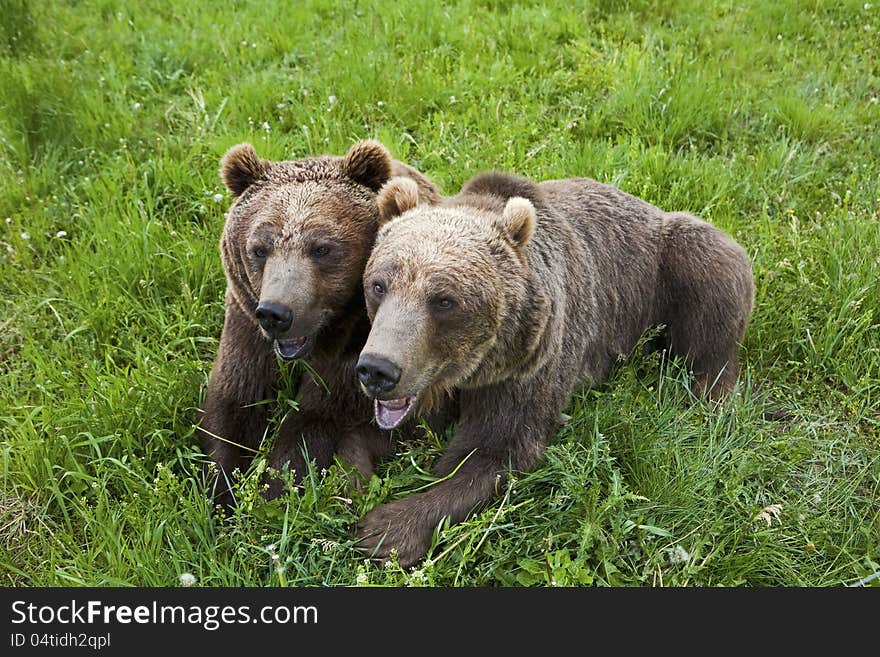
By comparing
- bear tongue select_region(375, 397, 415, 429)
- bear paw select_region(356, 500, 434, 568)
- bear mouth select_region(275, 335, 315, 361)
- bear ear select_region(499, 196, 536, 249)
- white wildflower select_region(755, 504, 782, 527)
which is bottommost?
white wildflower select_region(755, 504, 782, 527)

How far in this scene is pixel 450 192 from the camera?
541 centimetres

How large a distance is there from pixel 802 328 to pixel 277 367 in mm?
2874

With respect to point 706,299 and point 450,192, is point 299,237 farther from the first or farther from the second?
point 706,299

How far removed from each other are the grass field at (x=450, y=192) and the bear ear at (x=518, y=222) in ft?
3.16

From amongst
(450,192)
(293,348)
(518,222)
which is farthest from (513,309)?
(450,192)

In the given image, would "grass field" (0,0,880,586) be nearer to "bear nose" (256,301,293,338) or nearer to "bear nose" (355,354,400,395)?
"bear nose" (256,301,293,338)

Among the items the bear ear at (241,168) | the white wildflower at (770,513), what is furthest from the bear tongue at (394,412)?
the white wildflower at (770,513)

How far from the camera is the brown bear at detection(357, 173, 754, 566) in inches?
123

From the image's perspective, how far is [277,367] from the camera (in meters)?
4.03

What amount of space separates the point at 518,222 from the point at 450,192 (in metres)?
2.13

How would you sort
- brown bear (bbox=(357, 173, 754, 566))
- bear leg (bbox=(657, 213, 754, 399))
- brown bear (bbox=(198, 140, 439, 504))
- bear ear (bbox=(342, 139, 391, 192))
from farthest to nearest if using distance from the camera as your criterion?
bear leg (bbox=(657, 213, 754, 399)) < bear ear (bbox=(342, 139, 391, 192)) < brown bear (bbox=(198, 140, 439, 504)) < brown bear (bbox=(357, 173, 754, 566))

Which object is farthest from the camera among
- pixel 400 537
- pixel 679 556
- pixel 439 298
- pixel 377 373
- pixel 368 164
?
pixel 368 164

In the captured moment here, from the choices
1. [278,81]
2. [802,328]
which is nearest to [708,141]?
[802,328]

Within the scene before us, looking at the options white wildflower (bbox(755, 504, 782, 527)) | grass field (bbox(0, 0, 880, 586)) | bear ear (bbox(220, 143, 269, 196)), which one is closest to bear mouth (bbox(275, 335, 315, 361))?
grass field (bbox(0, 0, 880, 586))
